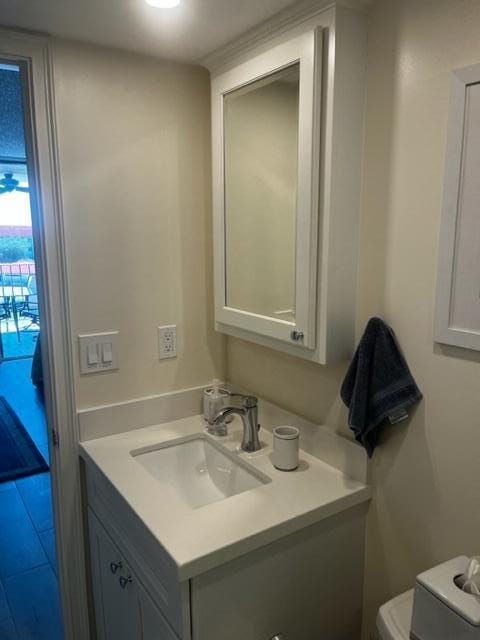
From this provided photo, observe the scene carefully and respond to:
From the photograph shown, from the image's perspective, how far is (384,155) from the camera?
4.07 ft

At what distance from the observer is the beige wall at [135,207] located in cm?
152

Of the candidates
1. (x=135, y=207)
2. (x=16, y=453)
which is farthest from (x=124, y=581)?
(x=16, y=453)

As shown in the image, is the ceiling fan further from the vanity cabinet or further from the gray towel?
the gray towel

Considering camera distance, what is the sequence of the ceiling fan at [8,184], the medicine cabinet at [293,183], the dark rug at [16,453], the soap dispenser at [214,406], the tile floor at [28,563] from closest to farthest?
the medicine cabinet at [293,183], the soap dispenser at [214,406], the tile floor at [28,563], the dark rug at [16,453], the ceiling fan at [8,184]

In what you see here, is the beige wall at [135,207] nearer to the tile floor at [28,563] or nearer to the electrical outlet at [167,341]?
the electrical outlet at [167,341]

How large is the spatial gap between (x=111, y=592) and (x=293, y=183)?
4.55ft

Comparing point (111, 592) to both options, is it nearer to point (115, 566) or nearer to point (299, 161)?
point (115, 566)

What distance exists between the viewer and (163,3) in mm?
1217

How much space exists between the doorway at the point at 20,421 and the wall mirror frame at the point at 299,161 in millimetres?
606

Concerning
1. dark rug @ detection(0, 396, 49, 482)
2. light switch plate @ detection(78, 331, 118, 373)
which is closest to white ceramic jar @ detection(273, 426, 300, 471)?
light switch plate @ detection(78, 331, 118, 373)

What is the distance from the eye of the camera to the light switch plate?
5.28ft

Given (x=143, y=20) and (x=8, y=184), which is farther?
(x=8, y=184)

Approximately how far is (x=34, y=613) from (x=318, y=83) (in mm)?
2293

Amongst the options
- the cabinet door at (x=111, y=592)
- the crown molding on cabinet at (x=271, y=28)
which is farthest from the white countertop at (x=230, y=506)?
the crown molding on cabinet at (x=271, y=28)
